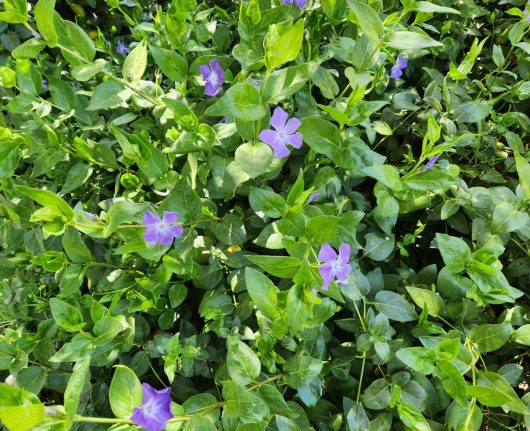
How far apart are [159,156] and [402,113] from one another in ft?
2.76

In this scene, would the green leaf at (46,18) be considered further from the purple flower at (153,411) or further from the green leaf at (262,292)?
the purple flower at (153,411)

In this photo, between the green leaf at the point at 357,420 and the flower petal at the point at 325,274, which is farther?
the green leaf at the point at 357,420

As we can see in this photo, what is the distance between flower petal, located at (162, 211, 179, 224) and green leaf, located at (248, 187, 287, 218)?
195mm

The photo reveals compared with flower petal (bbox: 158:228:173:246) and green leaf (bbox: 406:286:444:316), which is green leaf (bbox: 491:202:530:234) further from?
flower petal (bbox: 158:228:173:246)

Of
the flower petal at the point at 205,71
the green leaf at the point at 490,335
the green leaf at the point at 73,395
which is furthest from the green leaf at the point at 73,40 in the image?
the green leaf at the point at 490,335

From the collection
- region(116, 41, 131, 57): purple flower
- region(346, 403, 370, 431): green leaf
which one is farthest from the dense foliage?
region(116, 41, 131, 57): purple flower

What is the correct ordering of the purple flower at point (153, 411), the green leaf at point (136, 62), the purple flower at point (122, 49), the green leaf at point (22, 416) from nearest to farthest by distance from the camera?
1. the green leaf at point (22, 416)
2. the purple flower at point (153, 411)
3. the green leaf at point (136, 62)
4. the purple flower at point (122, 49)

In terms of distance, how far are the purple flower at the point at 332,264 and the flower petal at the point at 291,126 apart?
1.04 feet

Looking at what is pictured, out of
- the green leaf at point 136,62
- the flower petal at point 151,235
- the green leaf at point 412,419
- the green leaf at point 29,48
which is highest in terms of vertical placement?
the green leaf at point 29,48

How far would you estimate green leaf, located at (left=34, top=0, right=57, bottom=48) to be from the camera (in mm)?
1023

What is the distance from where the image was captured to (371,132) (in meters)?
1.36

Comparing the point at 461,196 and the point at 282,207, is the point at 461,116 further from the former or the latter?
the point at 282,207

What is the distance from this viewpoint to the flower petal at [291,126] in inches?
44.7

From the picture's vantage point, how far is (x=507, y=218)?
1.23 metres
